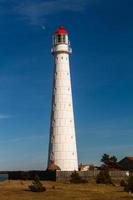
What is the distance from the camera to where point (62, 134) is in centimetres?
7319

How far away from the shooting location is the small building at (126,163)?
9106 centimetres

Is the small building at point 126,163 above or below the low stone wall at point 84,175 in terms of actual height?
above

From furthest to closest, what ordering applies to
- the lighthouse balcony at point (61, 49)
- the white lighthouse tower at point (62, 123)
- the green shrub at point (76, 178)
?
the lighthouse balcony at point (61, 49) → the white lighthouse tower at point (62, 123) → the green shrub at point (76, 178)

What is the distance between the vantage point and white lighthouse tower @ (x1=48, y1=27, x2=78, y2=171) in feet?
240

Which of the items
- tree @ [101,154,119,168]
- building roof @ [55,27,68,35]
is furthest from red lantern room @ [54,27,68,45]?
tree @ [101,154,119,168]

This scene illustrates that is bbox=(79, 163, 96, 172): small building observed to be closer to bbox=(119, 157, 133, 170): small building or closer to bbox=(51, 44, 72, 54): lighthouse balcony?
bbox=(119, 157, 133, 170): small building

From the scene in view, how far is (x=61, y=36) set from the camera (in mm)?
77938

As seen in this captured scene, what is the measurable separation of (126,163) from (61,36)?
1295 inches

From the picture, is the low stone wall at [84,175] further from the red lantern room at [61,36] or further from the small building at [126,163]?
the red lantern room at [61,36]

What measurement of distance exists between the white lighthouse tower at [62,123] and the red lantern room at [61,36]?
1.84 m

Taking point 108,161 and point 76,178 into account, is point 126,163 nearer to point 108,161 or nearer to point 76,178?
point 108,161

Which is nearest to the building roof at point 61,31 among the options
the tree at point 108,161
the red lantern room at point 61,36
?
the red lantern room at point 61,36

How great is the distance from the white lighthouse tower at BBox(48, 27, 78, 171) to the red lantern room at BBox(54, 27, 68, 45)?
1.84 metres

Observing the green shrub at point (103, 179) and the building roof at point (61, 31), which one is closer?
the green shrub at point (103, 179)
